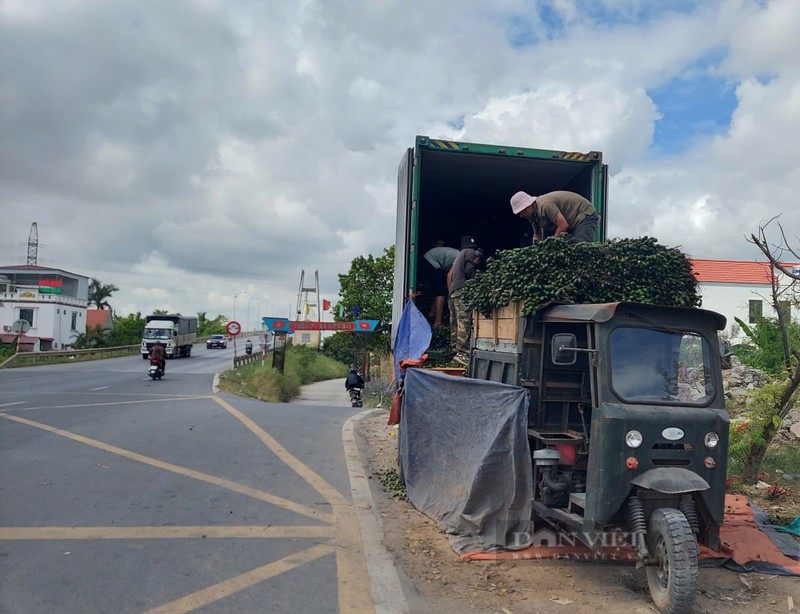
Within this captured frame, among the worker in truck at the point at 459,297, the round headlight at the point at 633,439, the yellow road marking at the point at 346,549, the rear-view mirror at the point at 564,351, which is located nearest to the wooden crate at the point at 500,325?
the rear-view mirror at the point at 564,351

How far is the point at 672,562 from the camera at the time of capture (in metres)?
4.37

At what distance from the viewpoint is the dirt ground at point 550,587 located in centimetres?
471

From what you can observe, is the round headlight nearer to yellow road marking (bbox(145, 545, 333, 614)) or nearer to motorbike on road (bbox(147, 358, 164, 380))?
yellow road marking (bbox(145, 545, 333, 614))

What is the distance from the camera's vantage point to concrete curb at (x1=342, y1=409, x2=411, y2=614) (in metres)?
4.69

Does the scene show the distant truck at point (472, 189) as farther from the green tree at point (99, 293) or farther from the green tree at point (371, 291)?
the green tree at point (99, 293)

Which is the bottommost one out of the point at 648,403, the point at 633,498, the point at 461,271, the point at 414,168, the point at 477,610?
the point at 477,610

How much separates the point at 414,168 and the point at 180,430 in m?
5.85

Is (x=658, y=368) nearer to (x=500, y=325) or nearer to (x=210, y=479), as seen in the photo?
(x=500, y=325)

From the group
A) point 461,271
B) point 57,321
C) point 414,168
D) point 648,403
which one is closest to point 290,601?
point 648,403

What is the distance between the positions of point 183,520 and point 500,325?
3425 mm

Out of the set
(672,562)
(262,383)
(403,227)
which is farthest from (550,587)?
(262,383)

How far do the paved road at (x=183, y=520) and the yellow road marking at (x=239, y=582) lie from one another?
0.05 ft

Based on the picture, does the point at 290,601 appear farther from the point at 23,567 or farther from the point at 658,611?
the point at 658,611

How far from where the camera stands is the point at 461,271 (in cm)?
819
